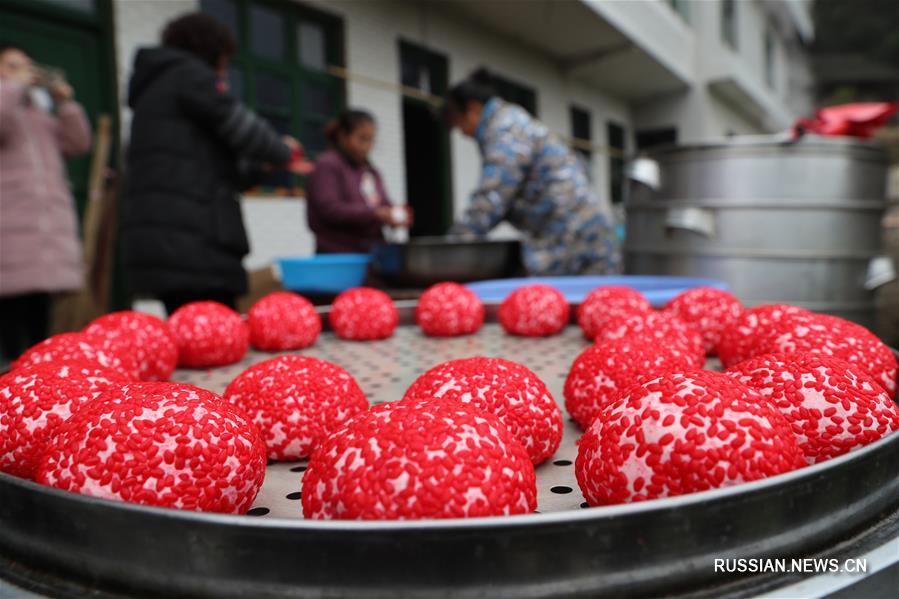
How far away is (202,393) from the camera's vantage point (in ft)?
2.06

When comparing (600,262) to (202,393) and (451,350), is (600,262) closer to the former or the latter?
(451,350)

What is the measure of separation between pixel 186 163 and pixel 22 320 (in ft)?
3.27

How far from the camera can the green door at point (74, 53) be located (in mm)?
3467

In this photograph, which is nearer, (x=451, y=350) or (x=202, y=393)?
(x=202, y=393)

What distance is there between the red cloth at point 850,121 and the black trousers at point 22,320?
2824 mm

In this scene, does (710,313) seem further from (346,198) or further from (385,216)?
(346,198)

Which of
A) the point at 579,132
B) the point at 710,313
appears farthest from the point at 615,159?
the point at 710,313

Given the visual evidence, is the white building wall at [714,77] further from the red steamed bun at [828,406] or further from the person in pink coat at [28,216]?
the red steamed bun at [828,406]

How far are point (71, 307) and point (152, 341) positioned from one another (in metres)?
2.74

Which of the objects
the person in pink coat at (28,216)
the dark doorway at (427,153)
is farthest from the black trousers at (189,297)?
the dark doorway at (427,153)

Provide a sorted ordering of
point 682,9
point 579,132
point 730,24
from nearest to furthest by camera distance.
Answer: point 579,132 → point 682,9 → point 730,24

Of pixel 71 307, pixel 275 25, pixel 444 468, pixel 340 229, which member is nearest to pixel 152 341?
pixel 444 468

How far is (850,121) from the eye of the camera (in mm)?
2264

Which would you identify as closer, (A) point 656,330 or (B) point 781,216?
(A) point 656,330
